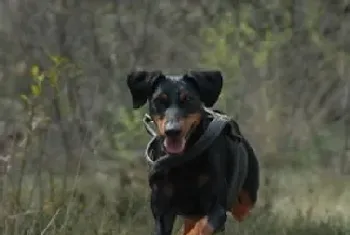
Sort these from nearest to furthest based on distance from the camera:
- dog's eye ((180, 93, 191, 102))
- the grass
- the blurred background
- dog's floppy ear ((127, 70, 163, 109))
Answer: dog's eye ((180, 93, 191, 102))
dog's floppy ear ((127, 70, 163, 109))
the grass
the blurred background

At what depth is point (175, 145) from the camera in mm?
2930

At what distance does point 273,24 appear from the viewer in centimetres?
617

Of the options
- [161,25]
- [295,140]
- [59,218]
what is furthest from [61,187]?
[295,140]

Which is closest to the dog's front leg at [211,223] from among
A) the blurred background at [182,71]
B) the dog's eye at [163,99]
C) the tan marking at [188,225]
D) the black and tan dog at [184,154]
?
the black and tan dog at [184,154]


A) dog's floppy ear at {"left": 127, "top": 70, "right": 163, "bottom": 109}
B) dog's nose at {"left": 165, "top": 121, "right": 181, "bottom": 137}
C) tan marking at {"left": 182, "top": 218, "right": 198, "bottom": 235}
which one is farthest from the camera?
tan marking at {"left": 182, "top": 218, "right": 198, "bottom": 235}

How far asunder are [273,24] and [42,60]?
1.59 meters

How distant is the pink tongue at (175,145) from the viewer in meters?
2.93

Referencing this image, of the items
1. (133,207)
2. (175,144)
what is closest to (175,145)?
(175,144)

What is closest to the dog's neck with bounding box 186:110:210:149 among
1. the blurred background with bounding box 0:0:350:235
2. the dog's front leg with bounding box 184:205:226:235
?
the dog's front leg with bounding box 184:205:226:235

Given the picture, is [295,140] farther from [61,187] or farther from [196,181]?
[196,181]

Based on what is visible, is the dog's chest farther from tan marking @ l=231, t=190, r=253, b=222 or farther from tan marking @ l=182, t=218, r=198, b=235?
tan marking @ l=231, t=190, r=253, b=222

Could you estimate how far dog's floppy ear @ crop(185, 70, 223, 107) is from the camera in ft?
10.1

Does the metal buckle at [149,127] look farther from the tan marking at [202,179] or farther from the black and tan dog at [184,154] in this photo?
the tan marking at [202,179]

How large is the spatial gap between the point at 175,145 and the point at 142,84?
12.1 inches
